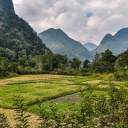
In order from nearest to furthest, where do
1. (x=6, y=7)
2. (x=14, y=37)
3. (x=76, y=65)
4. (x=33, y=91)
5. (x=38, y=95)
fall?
(x=38, y=95), (x=33, y=91), (x=76, y=65), (x=14, y=37), (x=6, y=7)

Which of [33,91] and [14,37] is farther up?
[14,37]

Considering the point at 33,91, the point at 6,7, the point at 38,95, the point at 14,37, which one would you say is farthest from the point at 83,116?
the point at 6,7

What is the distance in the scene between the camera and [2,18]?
134 metres

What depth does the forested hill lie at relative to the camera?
10406 centimetres

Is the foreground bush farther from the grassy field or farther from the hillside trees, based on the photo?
the hillside trees

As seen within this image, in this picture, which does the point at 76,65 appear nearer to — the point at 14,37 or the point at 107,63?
the point at 107,63

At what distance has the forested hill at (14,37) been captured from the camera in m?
104

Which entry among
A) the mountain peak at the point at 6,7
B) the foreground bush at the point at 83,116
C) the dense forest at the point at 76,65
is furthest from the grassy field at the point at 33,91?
the mountain peak at the point at 6,7

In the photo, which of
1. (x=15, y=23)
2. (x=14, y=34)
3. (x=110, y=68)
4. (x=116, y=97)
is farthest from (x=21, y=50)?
(x=116, y=97)

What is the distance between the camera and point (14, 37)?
392 feet

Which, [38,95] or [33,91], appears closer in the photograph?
[38,95]

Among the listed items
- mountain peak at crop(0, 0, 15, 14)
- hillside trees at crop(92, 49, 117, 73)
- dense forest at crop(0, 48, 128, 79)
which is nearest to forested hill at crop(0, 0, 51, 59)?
mountain peak at crop(0, 0, 15, 14)

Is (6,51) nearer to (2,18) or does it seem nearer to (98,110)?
(2,18)

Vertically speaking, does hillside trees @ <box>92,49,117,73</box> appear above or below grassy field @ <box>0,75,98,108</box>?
above
